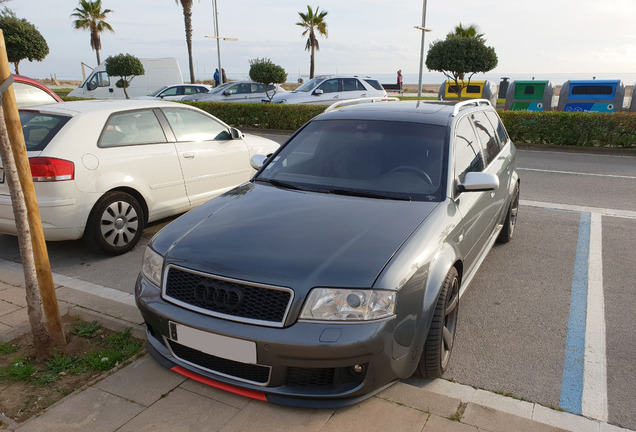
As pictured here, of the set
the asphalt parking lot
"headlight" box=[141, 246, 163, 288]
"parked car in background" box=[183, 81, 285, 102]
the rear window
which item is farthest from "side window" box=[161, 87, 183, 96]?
"headlight" box=[141, 246, 163, 288]

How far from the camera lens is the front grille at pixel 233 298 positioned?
8.10 ft

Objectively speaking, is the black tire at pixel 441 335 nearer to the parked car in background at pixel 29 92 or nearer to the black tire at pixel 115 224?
the black tire at pixel 115 224

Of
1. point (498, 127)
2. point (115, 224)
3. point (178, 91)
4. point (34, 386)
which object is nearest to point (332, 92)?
point (178, 91)

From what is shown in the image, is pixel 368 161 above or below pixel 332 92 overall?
above

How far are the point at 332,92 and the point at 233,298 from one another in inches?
596

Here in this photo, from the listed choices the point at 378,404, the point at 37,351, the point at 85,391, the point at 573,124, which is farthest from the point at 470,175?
the point at 573,124

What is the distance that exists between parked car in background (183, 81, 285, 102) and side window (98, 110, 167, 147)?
15.0m

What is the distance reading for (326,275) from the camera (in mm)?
2494

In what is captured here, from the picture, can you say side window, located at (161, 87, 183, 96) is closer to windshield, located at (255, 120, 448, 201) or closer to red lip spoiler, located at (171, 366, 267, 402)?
windshield, located at (255, 120, 448, 201)

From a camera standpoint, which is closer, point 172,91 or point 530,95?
point 530,95

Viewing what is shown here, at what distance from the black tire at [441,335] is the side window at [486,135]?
178 centimetres

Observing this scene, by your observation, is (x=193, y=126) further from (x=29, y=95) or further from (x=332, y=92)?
(x=332, y=92)

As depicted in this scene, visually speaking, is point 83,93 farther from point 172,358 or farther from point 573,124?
point 172,358

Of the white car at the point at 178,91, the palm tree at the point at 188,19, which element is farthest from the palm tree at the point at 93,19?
the white car at the point at 178,91
